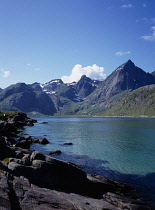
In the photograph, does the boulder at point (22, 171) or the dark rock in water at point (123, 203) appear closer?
the dark rock in water at point (123, 203)

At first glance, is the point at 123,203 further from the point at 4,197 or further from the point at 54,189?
the point at 4,197

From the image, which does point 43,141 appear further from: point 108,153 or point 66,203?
point 66,203

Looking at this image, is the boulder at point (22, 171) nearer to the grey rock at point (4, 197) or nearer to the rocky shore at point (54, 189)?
the rocky shore at point (54, 189)

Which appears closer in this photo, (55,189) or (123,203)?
(123,203)

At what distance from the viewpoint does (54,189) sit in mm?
24641

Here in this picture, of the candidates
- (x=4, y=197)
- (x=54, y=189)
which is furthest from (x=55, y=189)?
(x=4, y=197)

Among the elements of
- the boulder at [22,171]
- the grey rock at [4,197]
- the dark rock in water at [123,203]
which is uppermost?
the grey rock at [4,197]

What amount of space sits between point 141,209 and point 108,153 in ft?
112

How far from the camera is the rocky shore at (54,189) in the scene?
56.0ft

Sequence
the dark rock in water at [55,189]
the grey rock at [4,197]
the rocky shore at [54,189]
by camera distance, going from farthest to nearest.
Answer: the dark rock in water at [55,189]
the rocky shore at [54,189]
the grey rock at [4,197]

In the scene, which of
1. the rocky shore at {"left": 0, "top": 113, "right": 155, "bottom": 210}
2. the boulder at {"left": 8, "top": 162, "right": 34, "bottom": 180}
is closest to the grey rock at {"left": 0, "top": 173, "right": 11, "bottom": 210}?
the rocky shore at {"left": 0, "top": 113, "right": 155, "bottom": 210}

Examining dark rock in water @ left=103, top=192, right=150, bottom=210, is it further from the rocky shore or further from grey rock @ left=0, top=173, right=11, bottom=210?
grey rock @ left=0, top=173, right=11, bottom=210

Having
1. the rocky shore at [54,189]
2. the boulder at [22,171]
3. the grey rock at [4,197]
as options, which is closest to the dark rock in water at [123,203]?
the rocky shore at [54,189]

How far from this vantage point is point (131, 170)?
3894cm
